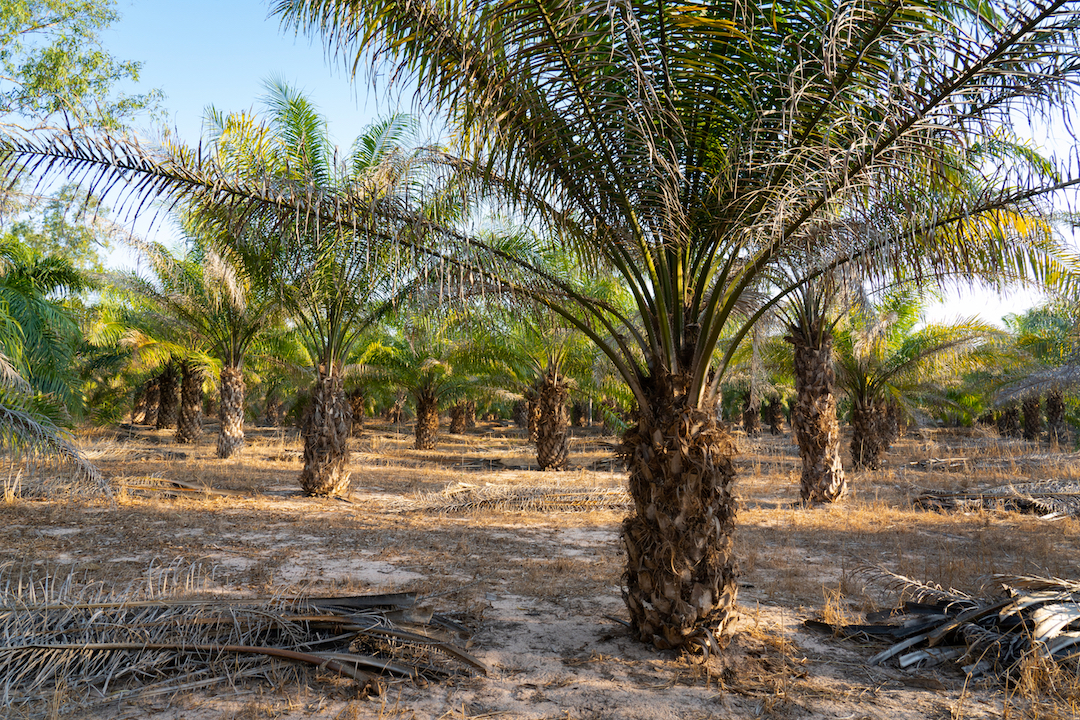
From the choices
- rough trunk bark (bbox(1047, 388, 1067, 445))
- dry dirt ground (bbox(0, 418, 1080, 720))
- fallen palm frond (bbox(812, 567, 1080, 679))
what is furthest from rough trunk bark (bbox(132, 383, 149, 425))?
rough trunk bark (bbox(1047, 388, 1067, 445))

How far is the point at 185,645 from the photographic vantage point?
3.65m

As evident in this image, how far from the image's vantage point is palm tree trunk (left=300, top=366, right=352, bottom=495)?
37.1 feet

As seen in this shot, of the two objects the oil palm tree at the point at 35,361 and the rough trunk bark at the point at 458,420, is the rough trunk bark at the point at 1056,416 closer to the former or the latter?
the rough trunk bark at the point at 458,420

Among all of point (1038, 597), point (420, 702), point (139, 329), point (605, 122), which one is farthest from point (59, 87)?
point (1038, 597)

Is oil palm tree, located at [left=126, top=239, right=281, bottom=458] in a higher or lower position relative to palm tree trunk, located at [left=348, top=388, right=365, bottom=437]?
higher

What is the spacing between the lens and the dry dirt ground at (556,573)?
138 inches

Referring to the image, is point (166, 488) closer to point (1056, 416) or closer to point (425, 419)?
point (425, 419)

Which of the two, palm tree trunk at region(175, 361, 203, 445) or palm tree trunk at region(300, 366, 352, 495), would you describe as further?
palm tree trunk at region(175, 361, 203, 445)

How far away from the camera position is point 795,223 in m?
4.08

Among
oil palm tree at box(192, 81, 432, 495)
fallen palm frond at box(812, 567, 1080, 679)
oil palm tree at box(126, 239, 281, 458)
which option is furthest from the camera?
oil palm tree at box(126, 239, 281, 458)

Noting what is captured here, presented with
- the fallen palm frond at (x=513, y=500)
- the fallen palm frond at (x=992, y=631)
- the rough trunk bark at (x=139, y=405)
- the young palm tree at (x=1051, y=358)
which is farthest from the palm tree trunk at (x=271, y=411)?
the fallen palm frond at (x=992, y=631)

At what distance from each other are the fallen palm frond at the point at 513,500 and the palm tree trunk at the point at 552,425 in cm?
530

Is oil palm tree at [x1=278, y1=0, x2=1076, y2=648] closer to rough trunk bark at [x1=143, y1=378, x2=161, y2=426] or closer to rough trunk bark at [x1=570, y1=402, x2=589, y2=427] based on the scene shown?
rough trunk bark at [x1=143, y1=378, x2=161, y2=426]

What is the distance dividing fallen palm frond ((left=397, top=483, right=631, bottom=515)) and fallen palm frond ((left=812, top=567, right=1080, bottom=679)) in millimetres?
5606
